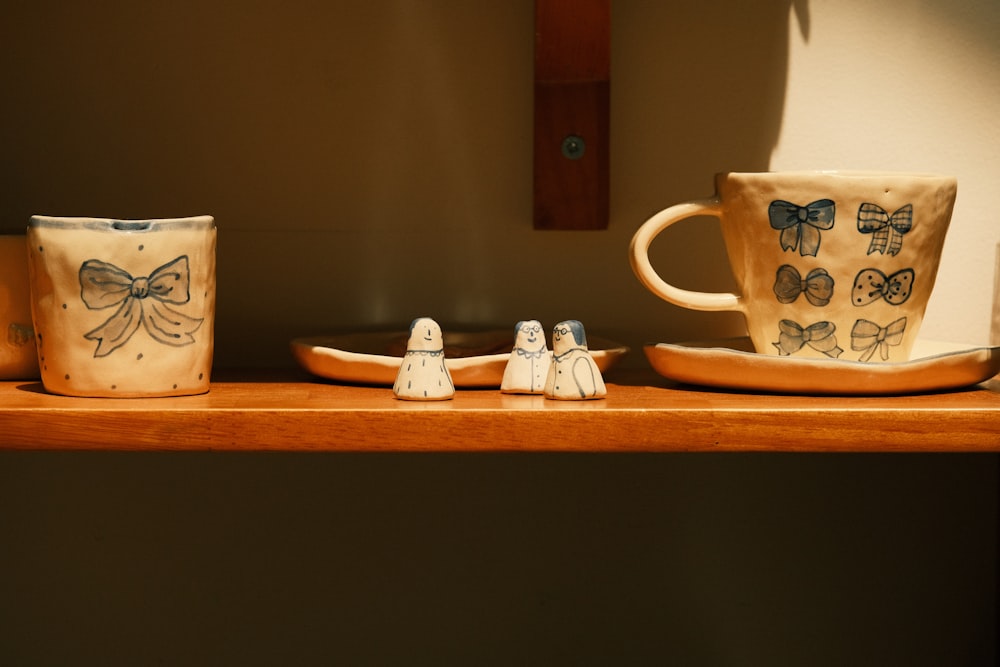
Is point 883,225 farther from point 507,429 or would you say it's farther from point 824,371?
point 507,429

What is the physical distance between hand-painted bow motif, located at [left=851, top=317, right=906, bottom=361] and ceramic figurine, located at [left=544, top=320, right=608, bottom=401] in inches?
6.0

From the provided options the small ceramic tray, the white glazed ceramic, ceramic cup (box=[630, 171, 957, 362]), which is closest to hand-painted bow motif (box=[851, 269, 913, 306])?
ceramic cup (box=[630, 171, 957, 362])

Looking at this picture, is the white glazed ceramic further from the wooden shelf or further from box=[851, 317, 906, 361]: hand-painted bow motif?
box=[851, 317, 906, 361]: hand-painted bow motif

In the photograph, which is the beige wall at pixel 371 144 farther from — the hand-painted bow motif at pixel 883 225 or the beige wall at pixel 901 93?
the hand-painted bow motif at pixel 883 225

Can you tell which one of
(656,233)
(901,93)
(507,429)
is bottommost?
(507,429)

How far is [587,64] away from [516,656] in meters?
0.46

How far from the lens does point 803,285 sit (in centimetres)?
62

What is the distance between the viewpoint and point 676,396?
0.62 m

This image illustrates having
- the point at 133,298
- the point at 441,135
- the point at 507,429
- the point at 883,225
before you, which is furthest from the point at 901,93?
the point at 133,298

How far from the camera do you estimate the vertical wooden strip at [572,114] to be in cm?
73

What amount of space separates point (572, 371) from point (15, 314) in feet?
1.15

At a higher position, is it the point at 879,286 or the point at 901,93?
the point at 901,93

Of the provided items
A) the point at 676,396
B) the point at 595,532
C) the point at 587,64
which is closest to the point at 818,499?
the point at 595,532

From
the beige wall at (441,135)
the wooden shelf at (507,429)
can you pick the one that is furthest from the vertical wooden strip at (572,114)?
the wooden shelf at (507,429)
